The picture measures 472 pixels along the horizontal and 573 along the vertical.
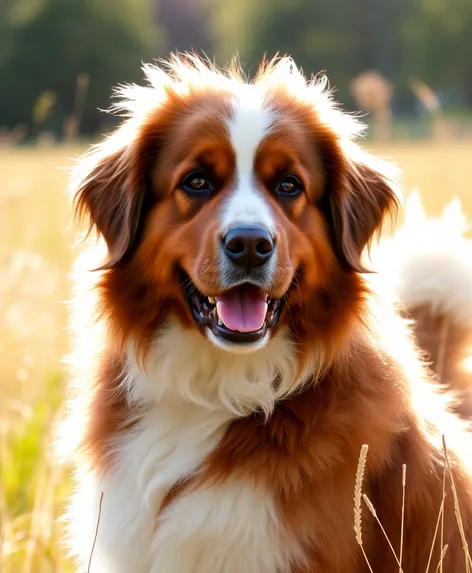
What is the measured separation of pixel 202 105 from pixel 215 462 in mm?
1351

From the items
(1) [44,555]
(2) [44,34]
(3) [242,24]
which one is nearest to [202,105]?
(1) [44,555]

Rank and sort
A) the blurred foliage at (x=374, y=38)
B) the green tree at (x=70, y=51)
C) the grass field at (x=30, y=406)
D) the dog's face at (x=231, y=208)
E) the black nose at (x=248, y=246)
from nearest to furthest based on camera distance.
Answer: the black nose at (x=248, y=246) → the dog's face at (x=231, y=208) → the grass field at (x=30, y=406) → the green tree at (x=70, y=51) → the blurred foliage at (x=374, y=38)

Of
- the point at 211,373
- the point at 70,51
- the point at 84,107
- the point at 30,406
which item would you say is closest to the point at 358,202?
the point at 211,373

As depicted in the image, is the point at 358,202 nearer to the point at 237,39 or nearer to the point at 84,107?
the point at 84,107

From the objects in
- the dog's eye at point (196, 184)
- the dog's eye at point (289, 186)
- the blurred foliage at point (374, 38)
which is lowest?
the dog's eye at point (196, 184)

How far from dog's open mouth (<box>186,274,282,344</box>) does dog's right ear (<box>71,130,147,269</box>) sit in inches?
13.3

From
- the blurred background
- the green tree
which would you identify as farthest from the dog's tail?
the green tree

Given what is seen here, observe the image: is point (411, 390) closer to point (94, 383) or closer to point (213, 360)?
point (213, 360)

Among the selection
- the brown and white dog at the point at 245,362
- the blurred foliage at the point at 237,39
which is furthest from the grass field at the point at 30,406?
the blurred foliage at the point at 237,39

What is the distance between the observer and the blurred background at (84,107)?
5.23m

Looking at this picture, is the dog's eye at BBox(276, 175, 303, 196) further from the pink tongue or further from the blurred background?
the blurred background

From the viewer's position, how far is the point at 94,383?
364cm

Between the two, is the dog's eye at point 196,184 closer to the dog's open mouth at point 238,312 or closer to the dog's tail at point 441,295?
the dog's open mouth at point 238,312

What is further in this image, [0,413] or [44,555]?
[0,413]
